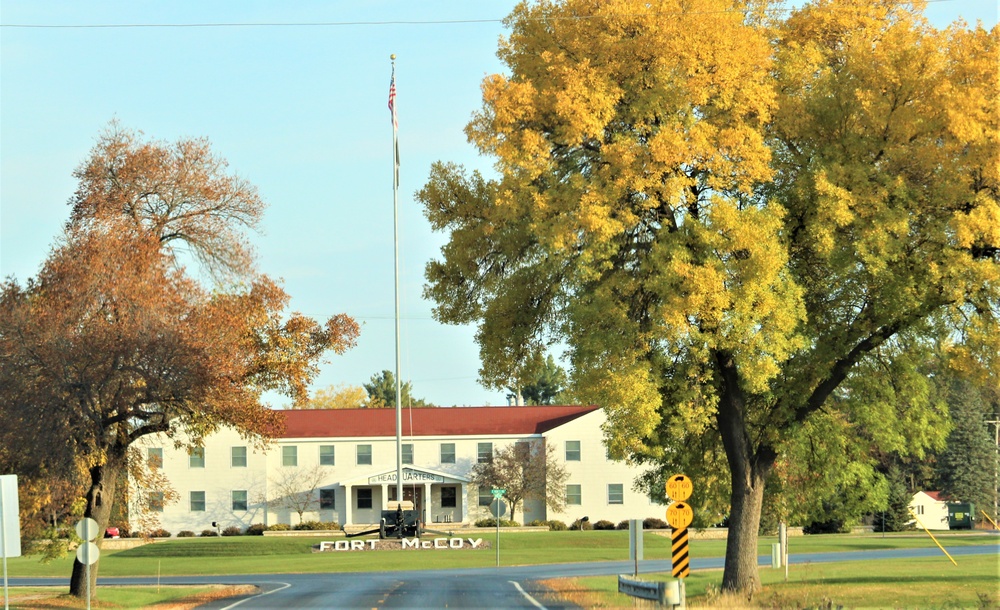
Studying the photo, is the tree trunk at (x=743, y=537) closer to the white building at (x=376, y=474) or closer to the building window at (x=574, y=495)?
the white building at (x=376, y=474)

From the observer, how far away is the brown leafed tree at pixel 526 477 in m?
74.6

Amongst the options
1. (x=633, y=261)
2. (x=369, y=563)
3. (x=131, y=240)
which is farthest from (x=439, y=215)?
(x=369, y=563)

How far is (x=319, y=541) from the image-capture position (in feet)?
217

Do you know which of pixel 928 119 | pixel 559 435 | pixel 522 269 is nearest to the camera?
pixel 928 119

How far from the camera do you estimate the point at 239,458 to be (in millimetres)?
79500

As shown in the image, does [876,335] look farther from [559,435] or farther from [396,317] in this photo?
[559,435]

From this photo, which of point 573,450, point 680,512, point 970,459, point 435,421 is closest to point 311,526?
point 435,421

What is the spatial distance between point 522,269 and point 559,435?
52908mm

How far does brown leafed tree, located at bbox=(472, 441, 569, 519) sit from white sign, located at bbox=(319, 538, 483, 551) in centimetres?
1130

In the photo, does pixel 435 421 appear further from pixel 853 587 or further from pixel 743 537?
pixel 743 537

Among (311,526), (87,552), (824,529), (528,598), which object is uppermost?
(87,552)

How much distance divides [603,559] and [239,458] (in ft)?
116

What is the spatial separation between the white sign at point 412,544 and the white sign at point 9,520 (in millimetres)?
40752

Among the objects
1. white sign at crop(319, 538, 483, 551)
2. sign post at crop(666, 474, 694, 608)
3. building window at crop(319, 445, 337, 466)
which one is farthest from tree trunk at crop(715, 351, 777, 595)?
building window at crop(319, 445, 337, 466)
